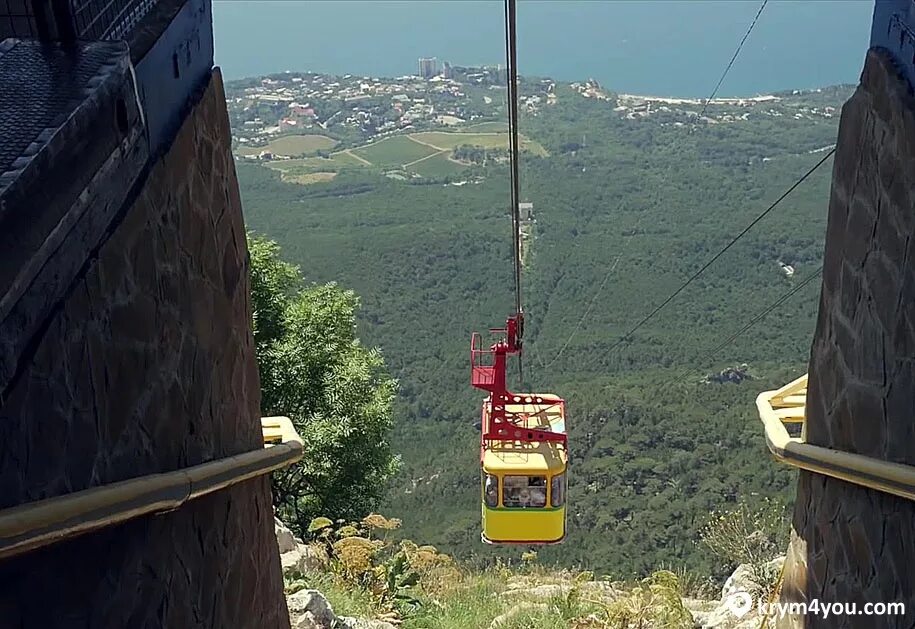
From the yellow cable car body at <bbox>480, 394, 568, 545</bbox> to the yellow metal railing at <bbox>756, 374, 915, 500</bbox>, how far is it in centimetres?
356

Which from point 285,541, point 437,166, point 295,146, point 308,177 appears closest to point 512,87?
point 285,541

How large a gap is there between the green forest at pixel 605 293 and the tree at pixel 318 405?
554mm

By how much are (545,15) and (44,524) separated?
161 meters

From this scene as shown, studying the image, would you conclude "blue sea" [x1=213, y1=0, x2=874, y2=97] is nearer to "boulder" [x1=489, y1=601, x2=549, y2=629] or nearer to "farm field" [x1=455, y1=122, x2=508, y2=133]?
"farm field" [x1=455, y1=122, x2=508, y2=133]

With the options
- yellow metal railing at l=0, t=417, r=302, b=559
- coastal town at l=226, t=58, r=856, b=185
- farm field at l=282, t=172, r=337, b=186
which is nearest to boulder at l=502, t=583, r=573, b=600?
yellow metal railing at l=0, t=417, r=302, b=559

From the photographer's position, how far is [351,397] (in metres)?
11.7

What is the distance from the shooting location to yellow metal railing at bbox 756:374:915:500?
2520 millimetres

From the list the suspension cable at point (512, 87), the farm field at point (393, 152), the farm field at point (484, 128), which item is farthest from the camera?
the farm field at point (484, 128)

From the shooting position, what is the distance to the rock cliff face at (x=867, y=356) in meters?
2.65

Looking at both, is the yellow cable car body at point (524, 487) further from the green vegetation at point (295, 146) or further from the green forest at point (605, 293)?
the green vegetation at point (295, 146)

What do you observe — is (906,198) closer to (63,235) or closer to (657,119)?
(63,235)

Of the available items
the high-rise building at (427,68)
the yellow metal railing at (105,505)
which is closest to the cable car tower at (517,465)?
the yellow metal railing at (105,505)

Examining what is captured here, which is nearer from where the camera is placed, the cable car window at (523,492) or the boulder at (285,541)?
the cable car window at (523,492)

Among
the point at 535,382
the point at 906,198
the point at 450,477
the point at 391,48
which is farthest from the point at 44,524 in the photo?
the point at 391,48
